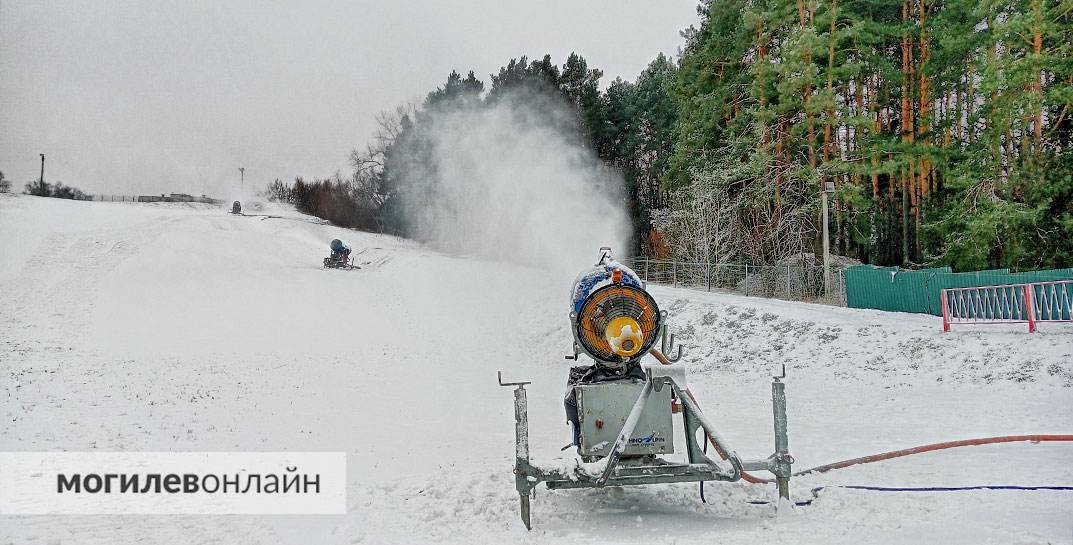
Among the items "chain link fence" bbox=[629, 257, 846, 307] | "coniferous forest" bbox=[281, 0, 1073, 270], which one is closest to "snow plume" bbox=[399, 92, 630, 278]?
"chain link fence" bbox=[629, 257, 846, 307]

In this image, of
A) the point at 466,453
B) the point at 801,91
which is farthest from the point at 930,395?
the point at 801,91

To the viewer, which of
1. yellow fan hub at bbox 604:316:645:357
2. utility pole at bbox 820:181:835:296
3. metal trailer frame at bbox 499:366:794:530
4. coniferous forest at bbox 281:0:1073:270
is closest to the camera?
metal trailer frame at bbox 499:366:794:530

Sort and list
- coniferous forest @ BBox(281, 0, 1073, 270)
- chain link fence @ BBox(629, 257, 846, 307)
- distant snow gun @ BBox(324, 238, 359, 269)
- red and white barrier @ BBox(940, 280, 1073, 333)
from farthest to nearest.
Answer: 1. distant snow gun @ BBox(324, 238, 359, 269)
2. chain link fence @ BBox(629, 257, 846, 307)
3. coniferous forest @ BBox(281, 0, 1073, 270)
4. red and white barrier @ BBox(940, 280, 1073, 333)

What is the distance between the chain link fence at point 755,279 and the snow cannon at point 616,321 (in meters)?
19.3

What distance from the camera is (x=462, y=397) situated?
14906mm

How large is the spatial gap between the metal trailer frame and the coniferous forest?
19868 millimetres

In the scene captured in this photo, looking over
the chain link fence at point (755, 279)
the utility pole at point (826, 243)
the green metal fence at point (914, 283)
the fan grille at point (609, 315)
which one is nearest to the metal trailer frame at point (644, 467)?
the fan grille at point (609, 315)

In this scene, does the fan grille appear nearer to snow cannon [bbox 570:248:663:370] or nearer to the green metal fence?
snow cannon [bbox 570:248:663:370]

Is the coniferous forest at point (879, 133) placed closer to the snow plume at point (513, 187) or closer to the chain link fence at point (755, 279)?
the chain link fence at point (755, 279)

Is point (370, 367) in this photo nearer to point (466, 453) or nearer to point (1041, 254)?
point (466, 453)

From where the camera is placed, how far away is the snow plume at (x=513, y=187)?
31641 mm

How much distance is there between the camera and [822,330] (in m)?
17.2

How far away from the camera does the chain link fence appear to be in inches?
998

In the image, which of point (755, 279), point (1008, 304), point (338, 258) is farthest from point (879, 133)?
point (338, 258)
